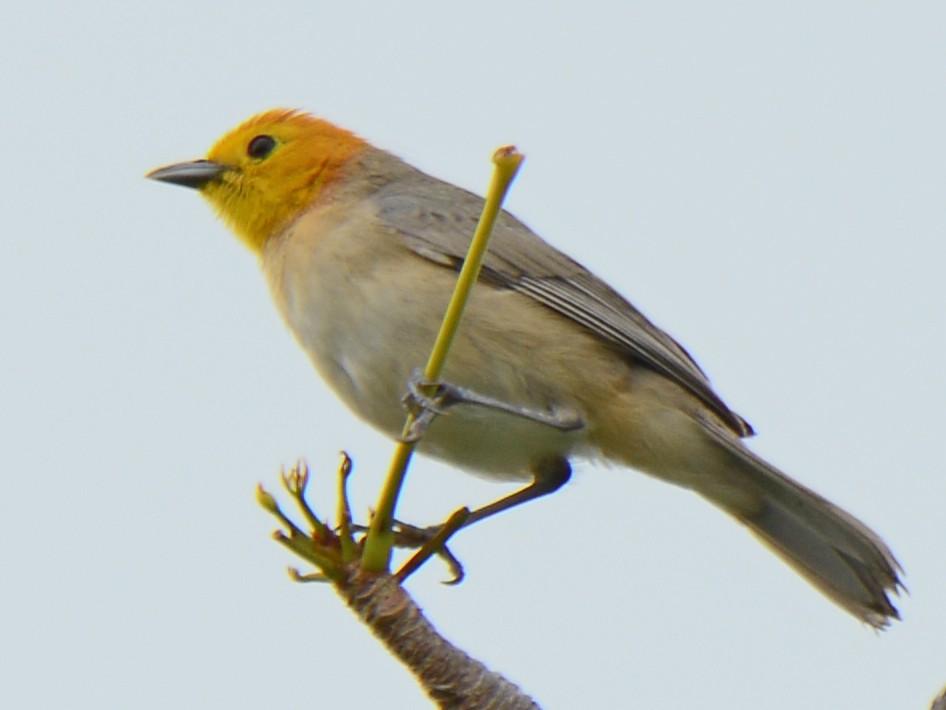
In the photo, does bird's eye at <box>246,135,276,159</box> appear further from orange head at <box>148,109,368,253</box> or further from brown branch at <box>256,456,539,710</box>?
brown branch at <box>256,456,539,710</box>

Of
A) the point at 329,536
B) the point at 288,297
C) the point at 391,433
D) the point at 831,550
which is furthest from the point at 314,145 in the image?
the point at 329,536

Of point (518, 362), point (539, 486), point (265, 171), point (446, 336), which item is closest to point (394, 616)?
point (446, 336)

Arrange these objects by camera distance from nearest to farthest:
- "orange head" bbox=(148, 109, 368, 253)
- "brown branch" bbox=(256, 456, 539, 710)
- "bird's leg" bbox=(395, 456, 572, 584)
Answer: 1. "brown branch" bbox=(256, 456, 539, 710)
2. "bird's leg" bbox=(395, 456, 572, 584)
3. "orange head" bbox=(148, 109, 368, 253)

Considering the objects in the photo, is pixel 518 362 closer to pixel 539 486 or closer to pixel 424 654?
pixel 539 486

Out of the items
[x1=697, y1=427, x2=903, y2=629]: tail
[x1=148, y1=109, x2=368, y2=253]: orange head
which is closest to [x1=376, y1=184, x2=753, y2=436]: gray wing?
[x1=697, y1=427, x2=903, y2=629]: tail

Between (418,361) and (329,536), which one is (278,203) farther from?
(329,536)

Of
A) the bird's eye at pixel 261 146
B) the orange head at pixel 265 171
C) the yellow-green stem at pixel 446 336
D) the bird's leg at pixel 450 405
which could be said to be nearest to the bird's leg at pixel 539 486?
the bird's leg at pixel 450 405
